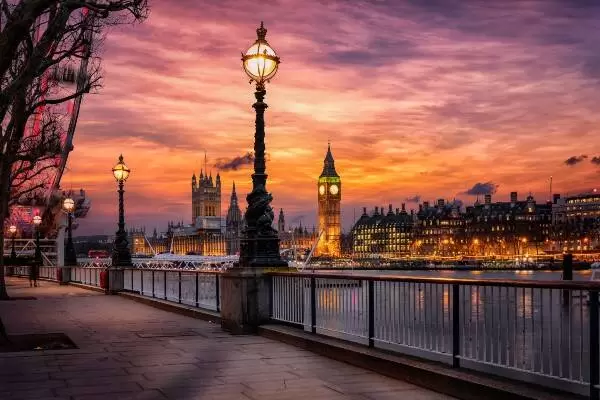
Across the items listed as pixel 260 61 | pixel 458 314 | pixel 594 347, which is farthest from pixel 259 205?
pixel 594 347

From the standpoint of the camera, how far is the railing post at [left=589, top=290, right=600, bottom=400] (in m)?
7.78

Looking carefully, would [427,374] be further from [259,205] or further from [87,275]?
[87,275]

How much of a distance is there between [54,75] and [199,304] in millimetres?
8634

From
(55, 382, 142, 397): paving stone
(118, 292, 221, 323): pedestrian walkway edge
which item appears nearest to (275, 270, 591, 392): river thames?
(55, 382, 142, 397): paving stone

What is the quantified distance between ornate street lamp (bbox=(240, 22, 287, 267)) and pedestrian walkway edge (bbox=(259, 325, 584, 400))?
2369mm

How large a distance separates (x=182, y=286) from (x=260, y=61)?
993cm

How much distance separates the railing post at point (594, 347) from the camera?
7.78 m

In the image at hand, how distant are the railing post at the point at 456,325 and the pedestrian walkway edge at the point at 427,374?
0.49ft

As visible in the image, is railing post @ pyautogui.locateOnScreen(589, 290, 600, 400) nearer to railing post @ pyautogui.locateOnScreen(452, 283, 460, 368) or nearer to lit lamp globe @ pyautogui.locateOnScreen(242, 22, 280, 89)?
railing post @ pyautogui.locateOnScreen(452, 283, 460, 368)

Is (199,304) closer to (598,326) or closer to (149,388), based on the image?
(149,388)

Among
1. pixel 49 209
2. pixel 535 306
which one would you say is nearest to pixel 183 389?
pixel 535 306

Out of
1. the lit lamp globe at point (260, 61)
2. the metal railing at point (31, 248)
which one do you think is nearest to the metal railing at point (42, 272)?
the metal railing at point (31, 248)

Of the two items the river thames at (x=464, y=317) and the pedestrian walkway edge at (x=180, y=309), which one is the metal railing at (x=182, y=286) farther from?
the river thames at (x=464, y=317)

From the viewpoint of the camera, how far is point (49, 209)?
276 feet
